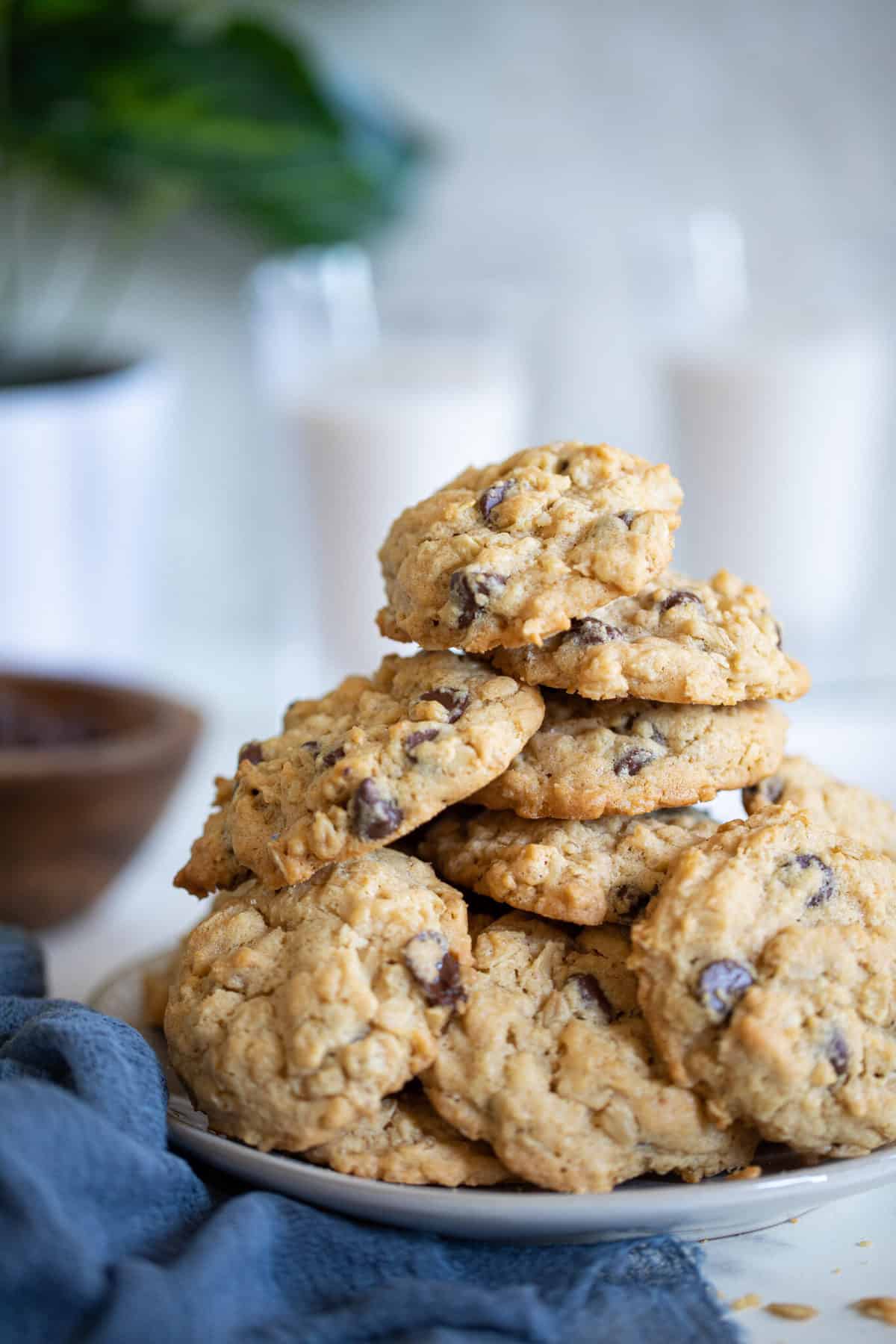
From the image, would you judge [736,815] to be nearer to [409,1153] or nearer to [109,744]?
[109,744]

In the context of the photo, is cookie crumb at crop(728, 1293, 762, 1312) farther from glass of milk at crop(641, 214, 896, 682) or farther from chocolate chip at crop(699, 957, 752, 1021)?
glass of milk at crop(641, 214, 896, 682)

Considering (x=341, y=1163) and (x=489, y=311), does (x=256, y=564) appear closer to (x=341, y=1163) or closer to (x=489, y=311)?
(x=489, y=311)

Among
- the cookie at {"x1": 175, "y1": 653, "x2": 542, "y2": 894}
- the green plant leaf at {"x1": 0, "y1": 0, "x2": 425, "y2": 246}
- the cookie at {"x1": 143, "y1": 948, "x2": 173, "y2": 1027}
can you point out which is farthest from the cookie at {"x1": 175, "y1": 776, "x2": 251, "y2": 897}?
the green plant leaf at {"x1": 0, "y1": 0, "x2": 425, "y2": 246}

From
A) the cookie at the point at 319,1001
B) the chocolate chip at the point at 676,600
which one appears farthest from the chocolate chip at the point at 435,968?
the chocolate chip at the point at 676,600

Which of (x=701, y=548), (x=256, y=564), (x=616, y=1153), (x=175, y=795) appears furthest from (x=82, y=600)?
(x=616, y=1153)

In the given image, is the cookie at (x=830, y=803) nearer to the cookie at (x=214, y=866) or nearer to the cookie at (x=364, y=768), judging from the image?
the cookie at (x=364, y=768)

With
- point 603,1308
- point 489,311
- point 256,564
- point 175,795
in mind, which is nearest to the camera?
point 603,1308
